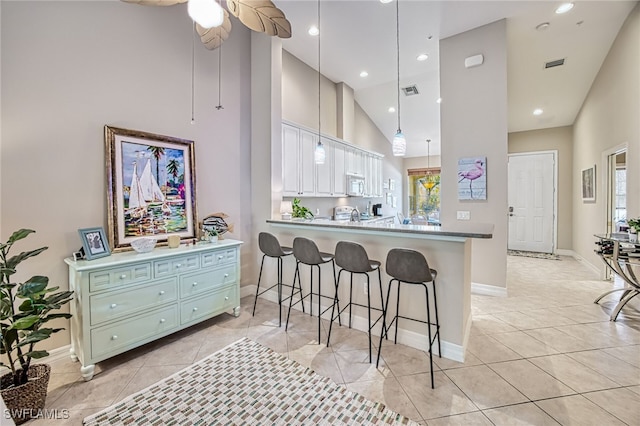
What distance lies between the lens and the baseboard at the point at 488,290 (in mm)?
3700

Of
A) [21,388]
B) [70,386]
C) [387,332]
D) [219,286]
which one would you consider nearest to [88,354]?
[70,386]

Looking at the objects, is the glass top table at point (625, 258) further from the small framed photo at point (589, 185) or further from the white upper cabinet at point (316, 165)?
the white upper cabinet at point (316, 165)

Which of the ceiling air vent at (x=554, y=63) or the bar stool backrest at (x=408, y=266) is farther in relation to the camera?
the ceiling air vent at (x=554, y=63)

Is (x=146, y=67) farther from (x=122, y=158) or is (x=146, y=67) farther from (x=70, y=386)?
(x=70, y=386)

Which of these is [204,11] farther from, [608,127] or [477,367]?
[608,127]

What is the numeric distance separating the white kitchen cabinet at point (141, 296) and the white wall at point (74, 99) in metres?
0.46

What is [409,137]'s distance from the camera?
763cm

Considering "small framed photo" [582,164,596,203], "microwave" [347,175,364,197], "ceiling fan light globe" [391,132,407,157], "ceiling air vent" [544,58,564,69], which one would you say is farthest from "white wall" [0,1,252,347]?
"small framed photo" [582,164,596,203]

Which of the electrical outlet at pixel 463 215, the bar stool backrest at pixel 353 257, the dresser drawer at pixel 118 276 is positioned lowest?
the dresser drawer at pixel 118 276

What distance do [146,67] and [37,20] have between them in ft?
2.57

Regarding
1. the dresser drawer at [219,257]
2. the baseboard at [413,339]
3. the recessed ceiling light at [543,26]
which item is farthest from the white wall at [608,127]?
the dresser drawer at [219,257]

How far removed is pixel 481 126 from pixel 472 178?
0.71m

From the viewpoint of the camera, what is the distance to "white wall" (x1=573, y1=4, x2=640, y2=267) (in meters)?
3.37

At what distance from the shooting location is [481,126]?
371 centimetres
